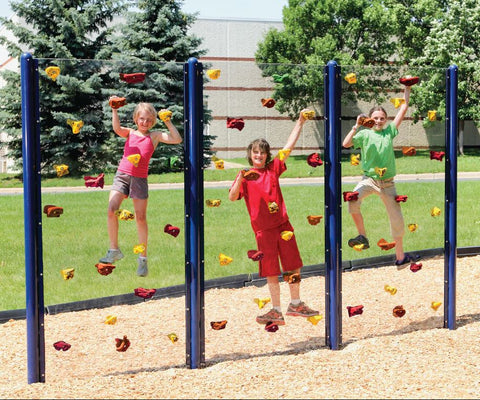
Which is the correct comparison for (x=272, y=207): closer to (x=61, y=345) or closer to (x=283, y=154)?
(x=283, y=154)

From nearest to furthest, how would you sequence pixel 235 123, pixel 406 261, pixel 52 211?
pixel 52 211 < pixel 235 123 < pixel 406 261

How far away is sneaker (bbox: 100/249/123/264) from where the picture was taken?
16.2 feet

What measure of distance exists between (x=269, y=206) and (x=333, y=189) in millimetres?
550

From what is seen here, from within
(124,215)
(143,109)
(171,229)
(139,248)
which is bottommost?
(139,248)

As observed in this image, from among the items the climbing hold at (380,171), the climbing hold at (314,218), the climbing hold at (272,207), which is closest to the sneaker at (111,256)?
the climbing hold at (272,207)

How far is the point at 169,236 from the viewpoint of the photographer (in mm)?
5004

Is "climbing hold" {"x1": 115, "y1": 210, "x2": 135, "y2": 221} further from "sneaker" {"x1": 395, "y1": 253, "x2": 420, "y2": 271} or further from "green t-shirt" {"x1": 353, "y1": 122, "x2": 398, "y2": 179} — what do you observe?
"sneaker" {"x1": 395, "y1": 253, "x2": 420, "y2": 271}

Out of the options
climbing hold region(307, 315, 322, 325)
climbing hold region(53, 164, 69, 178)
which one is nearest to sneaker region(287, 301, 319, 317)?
climbing hold region(307, 315, 322, 325)

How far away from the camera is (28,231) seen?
4645 millimetres

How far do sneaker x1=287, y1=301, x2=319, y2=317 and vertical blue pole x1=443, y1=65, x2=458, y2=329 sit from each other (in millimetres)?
1420

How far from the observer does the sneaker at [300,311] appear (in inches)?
214

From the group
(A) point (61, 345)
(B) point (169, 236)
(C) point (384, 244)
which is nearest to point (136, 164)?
(B) point (169, 236)

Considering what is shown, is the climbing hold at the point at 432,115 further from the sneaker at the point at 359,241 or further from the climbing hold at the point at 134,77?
the climbing hold at the point at 134,77


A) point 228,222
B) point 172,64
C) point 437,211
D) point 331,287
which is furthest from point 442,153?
point 172,64
